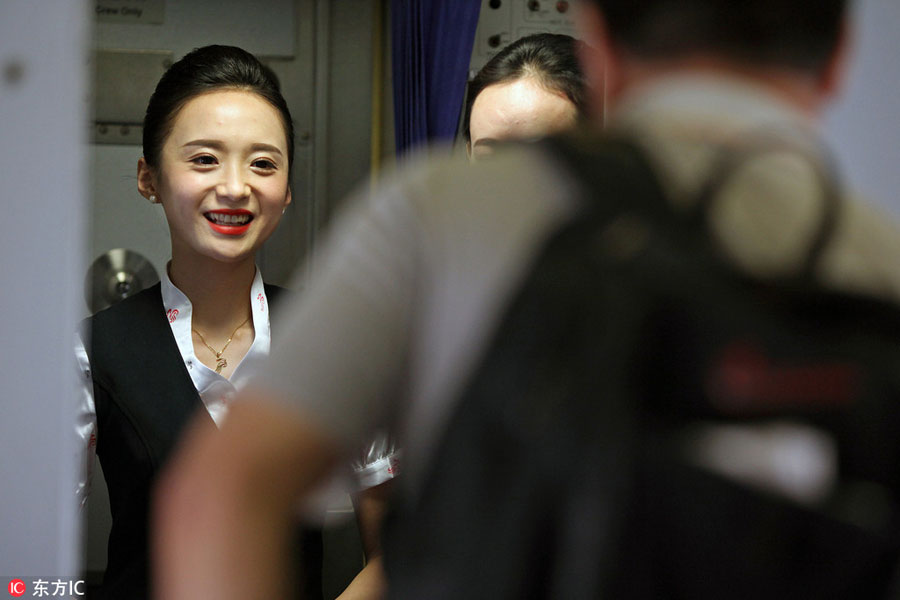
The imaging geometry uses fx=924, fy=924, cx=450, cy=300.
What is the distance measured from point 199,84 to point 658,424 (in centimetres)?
121

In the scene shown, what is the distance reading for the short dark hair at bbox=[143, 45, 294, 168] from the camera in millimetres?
1485

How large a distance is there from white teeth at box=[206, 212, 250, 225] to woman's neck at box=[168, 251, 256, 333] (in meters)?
0.08

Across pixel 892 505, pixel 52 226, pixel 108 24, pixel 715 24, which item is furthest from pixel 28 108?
pixel 108 24

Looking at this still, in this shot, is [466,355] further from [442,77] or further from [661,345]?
[442,77]

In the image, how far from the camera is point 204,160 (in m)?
1.45

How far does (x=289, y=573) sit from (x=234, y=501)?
7 cm

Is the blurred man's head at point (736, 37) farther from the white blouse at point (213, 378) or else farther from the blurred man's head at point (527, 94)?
the white blouse at point (213, 378)

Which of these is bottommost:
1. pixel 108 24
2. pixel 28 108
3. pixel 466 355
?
pixel 466 355

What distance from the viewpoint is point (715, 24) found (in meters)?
0.52

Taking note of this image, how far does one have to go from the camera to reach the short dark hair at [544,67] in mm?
1393

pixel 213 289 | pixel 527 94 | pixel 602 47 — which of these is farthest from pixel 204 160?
pixel 602 47

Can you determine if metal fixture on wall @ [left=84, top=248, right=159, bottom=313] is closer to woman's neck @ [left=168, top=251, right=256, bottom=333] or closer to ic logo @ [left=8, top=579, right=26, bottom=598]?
woman's neck @ [left=168, top=251, right=256, bottom=333]

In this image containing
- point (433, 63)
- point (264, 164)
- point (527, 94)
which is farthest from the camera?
point (433, 63)

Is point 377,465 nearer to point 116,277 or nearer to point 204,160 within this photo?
point 204,160
